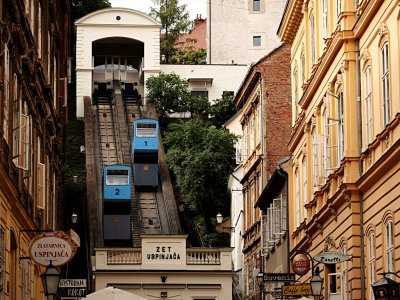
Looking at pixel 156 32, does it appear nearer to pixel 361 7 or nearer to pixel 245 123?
pixel 245 123

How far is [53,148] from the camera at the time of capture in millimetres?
37938

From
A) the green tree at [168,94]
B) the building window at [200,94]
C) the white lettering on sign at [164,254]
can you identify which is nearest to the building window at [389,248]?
the white lettering on sign at [164,254]

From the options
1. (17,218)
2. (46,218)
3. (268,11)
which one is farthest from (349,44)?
(268,11)

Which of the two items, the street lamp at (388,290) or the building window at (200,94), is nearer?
the street lamp at (388,290)

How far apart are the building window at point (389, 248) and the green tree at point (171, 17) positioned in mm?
91085

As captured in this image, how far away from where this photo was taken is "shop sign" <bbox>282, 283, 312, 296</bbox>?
27812mm

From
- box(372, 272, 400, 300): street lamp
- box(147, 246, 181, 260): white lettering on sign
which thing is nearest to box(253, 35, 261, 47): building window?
box(147, 246, 181, 260): white lettering on sign

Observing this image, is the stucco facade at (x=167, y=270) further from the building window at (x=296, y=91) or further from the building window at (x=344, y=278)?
the building window at (x=344, y=278)

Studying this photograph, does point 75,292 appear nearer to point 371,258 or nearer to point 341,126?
point 371,258

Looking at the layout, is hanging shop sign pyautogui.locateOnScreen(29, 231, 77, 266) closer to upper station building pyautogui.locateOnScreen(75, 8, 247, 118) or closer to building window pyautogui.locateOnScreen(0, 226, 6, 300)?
building window pyautogui.locateOnScreen(0, 226, 6, 300)

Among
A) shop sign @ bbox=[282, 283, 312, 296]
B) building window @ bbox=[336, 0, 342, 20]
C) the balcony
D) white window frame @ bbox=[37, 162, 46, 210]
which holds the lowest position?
shop sign @ bbox=[282, 283, 312, 296]

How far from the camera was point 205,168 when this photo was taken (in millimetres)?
68812

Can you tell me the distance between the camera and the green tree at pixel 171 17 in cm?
11681

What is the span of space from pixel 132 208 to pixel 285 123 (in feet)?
73.5
